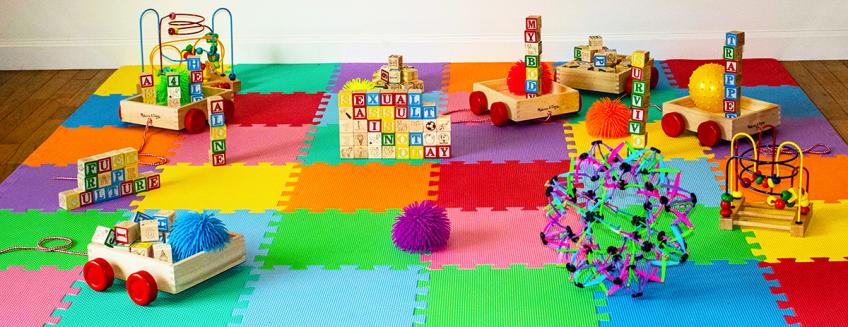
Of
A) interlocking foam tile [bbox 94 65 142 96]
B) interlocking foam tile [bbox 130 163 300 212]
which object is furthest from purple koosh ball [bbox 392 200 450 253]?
interlocking foam tile [bbox 94 65 142 96]

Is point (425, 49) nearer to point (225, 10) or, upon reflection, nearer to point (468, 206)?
point (225, 10)

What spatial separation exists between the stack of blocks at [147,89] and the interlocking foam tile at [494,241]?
1888mm

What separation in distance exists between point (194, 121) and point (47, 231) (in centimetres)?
125

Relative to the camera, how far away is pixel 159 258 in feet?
11.6

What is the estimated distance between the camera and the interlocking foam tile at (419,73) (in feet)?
20.0

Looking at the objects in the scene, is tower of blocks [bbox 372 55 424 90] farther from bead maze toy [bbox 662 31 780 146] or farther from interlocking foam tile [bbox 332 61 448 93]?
bead maze toy [bbox 662 31 780 146]

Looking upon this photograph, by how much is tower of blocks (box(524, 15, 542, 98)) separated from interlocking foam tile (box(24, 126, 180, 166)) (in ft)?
5.57

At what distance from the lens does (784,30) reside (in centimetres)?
642

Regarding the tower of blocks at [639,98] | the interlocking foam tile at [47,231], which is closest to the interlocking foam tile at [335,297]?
the interlocking foam tile at [47,231]

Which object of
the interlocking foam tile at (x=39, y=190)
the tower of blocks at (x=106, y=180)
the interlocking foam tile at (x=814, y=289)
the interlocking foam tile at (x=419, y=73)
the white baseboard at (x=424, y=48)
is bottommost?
the interlocking foam tile at (x=814, y=289)

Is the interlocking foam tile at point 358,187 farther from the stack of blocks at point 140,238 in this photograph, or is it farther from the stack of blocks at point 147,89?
the stack of blocks at point 147,89

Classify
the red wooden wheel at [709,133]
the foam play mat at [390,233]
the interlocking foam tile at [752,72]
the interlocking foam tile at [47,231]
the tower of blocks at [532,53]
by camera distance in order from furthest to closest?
the interlocking foam tile at [752,72]
the tower of blocks at [532,53]
the red wooden wheel at [709,133]
the interlocking foam tile at [47,231]
the foam play mat at [390,233]

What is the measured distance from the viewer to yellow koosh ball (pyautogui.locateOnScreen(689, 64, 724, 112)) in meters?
4.92

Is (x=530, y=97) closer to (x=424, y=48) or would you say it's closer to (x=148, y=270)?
(x=424, y=48)
